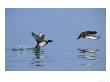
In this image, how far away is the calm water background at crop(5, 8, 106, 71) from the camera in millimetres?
3650

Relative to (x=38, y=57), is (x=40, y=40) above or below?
above

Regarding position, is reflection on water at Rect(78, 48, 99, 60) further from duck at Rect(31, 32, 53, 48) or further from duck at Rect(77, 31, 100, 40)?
duck at Rect(31, 32, 53, 48)

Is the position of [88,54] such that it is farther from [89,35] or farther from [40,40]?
[40,40]

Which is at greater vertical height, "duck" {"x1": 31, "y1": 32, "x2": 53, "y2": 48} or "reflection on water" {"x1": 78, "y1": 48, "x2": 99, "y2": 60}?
"duck" {"x1": 31, "y1": 32, "x2": 53, "y2": 48}

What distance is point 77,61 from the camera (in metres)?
3.65

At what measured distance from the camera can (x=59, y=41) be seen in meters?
3.66

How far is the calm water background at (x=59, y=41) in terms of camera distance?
3650 millimetres

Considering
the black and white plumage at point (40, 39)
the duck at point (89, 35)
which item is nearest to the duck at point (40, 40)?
the black and white plumage at point (40, 39)

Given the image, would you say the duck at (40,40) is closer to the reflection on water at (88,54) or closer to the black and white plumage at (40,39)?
the black and white plumage at (40,39)

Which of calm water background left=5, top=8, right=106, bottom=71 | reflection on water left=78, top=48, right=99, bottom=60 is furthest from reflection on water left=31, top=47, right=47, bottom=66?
reflection on water left=78, top=48, right=99, bottom=60

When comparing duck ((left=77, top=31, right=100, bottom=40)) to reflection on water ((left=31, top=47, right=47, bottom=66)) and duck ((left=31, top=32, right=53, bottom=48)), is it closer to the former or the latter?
duck ((left=31, top=32, right=53, bottom=48))

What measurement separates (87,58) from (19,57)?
890 millimetres

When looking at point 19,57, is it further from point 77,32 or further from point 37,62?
point 77,32

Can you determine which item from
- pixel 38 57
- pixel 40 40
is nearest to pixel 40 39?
pixel 40 40
